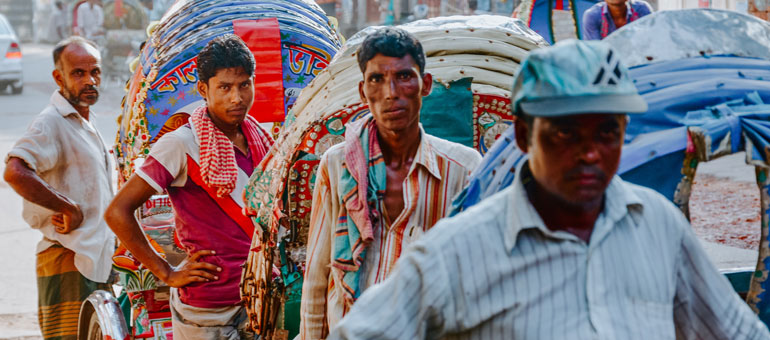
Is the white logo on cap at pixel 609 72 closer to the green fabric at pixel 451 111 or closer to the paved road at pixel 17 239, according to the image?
the green fabric at pixel 451 111

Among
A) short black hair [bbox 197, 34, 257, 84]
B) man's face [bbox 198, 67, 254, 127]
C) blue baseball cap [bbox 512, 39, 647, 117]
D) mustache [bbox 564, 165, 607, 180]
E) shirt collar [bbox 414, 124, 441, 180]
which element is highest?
short black hair [bbox 197, 34, 257, 84]

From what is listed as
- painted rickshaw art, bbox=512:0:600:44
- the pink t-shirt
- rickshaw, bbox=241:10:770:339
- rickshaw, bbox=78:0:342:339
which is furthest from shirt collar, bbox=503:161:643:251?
painted rickshaw art, bbox=512:0:600:44

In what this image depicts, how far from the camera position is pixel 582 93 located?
152 cm

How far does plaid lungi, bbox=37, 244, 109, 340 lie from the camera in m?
5.12

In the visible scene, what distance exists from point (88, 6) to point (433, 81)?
2035 centimetres

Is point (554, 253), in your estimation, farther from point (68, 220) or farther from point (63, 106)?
point (63, 106)

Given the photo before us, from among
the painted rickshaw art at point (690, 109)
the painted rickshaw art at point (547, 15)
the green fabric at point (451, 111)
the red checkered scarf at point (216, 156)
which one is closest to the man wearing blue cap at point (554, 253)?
the painted rickshaw art at point (690, 109)

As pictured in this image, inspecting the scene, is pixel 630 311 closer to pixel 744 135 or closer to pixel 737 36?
pixel 744 135

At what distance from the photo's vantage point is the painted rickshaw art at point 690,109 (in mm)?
2182

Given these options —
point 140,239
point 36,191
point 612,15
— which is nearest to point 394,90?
point 140,239

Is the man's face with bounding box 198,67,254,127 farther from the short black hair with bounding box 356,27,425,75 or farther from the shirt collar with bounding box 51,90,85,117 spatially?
the shirt collar with bounding box 51,90,85,117

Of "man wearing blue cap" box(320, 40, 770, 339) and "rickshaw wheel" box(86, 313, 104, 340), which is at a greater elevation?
"man wearing blue cap" box(320, 40, 770, 339)

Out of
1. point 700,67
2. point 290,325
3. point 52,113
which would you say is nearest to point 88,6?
→ point 52,113

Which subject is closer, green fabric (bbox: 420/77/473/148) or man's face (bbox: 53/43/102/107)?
green fabric (bbox: 420/77/473/148)
